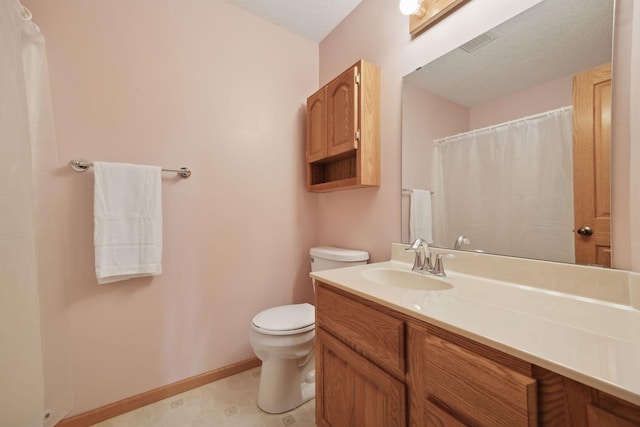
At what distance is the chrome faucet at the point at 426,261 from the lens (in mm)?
1077

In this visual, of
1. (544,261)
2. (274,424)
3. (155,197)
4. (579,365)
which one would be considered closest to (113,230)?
(155,197)

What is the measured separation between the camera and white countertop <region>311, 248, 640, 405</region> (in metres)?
0.43

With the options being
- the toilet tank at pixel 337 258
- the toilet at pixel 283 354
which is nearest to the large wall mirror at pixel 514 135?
the toilet tank at pixel 337 258

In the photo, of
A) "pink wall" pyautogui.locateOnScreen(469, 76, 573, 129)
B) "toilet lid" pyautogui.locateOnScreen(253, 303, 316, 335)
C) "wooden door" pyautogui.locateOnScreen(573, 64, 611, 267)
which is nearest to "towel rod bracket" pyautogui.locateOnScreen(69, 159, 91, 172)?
"toilet lid" pyautogui.locateOnScreen(253, 303, 316, 335)

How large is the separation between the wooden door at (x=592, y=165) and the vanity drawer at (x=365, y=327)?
0.65 metres

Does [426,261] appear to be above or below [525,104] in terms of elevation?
below

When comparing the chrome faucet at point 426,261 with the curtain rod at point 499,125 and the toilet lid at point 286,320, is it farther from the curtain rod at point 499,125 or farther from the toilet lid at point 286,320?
the toilet lid at point 286,320

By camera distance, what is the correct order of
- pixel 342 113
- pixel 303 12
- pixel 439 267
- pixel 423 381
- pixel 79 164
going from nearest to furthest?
1. pixel 423 381
2. pixel 439 267
3. pixel 79 164
4. pixel 342 113
5. pixel 303 12

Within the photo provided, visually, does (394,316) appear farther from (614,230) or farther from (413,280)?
(614,230)

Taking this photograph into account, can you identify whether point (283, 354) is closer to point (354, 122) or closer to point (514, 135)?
point (354, 122)

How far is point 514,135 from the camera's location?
95 centimetres

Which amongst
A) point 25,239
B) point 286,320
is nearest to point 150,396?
point 286,320

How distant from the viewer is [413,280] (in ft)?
3.63

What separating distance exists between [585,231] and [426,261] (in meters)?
0.52
